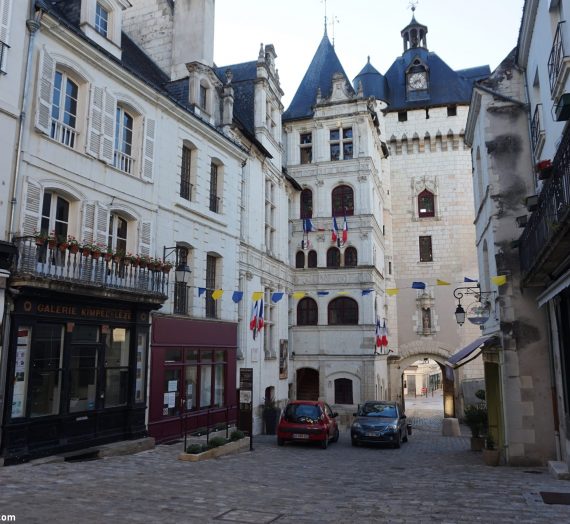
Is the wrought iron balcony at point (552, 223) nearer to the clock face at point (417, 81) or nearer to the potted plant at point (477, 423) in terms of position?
the potted plant at point (477, 423)

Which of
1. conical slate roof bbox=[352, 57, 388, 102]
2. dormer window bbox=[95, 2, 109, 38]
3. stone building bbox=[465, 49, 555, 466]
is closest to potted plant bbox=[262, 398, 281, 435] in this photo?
stone building bbox=[465, 49, 555, 466]

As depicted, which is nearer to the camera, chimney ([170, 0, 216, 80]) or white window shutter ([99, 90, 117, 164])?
white window shutter ([99, 90, 117, 164])

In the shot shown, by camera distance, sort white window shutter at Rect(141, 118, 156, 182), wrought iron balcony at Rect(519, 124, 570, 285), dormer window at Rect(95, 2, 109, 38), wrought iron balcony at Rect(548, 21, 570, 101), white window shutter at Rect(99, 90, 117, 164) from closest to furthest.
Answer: wrought iron balcony at Rect(519, 124, 570, 285), wrought iron balcony at Rect(548, 21, 570, 101), white window shutter at Rect(99, 90, 117, 164), dormer window at Rect(95, 2, 109, 38), white window shutter at Rect(141, 118, 156, 182)

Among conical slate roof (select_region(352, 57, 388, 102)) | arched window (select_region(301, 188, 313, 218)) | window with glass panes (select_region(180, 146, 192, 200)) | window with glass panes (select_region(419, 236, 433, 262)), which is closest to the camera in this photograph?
window with glass panes (select_region(180, 146, 192, 200))

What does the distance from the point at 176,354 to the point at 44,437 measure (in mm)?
5016

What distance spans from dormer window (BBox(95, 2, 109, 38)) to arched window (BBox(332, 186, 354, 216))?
16.6 metres

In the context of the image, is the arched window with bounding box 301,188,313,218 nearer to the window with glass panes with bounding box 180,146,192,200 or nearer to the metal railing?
the window with glass panes with bounding box 180,146,192,200

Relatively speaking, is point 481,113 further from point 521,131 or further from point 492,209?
point 492,209

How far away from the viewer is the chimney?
18.9 meters

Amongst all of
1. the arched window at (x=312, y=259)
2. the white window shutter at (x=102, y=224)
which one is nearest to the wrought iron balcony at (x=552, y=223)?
the white window shutter at (x=102, y=224)

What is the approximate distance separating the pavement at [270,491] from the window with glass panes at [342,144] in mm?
19062

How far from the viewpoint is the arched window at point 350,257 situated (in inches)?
1100

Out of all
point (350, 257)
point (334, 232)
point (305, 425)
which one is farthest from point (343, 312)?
point (305, 425)

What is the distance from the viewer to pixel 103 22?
46.7 ft
